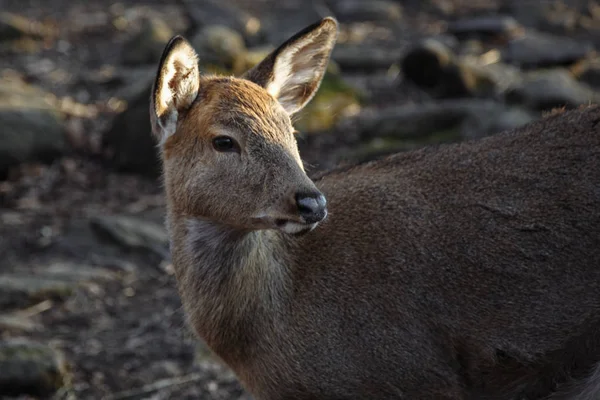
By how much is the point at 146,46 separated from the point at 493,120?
6.19 metres

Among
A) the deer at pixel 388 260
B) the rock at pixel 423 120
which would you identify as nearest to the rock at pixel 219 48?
the rock at pixel 423 120

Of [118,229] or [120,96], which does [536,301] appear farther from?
[120,96]

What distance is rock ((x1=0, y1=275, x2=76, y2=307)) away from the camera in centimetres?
895

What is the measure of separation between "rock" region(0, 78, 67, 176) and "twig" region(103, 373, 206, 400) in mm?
5151

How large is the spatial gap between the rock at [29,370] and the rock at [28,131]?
488cm

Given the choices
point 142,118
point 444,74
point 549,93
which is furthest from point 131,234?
point 444,74

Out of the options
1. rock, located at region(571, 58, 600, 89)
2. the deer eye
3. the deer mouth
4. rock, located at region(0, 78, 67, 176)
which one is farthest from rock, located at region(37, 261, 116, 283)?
rock, located at region(571, 58, 600, 89)

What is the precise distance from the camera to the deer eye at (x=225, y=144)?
18.5 ft

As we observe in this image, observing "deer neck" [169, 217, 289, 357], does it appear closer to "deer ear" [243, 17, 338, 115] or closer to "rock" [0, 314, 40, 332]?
"deer ear" [243, 17, 338, 115]

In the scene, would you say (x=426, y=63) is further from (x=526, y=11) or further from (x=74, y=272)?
(x=74, y=272)

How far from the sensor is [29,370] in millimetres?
7543

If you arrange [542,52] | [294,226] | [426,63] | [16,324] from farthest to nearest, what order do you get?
[542,52]
[426,63]
[16,324]
[294,226]

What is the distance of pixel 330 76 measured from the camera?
588 inches

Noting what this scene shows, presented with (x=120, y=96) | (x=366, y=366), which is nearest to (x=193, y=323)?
(x=366, y=366)
